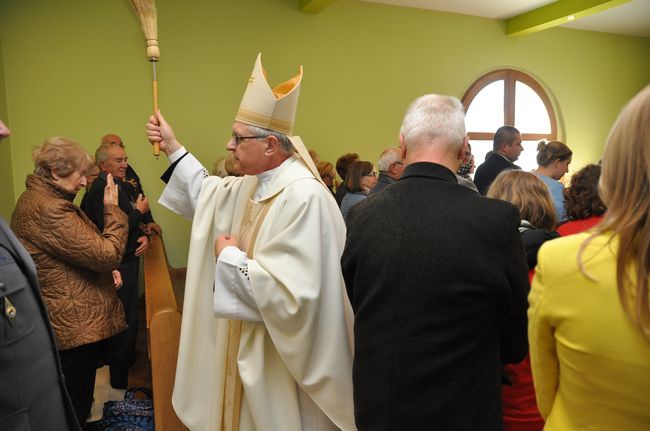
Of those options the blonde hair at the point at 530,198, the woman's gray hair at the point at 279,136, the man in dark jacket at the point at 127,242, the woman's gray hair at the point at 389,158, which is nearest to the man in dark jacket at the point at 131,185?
the man in dark jacket at the point at 127,242

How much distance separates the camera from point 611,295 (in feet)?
2.49

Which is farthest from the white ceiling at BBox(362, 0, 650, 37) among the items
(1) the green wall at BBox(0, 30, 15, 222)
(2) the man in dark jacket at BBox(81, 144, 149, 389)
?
(1) the green wall at BBox(0, 30, 15, 222)

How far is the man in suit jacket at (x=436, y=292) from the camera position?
1168 mm

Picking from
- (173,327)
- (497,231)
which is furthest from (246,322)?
(497,231)

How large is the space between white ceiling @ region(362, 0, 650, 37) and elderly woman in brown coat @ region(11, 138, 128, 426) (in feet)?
15.3

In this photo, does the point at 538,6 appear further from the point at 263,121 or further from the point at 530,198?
the point at 263,121

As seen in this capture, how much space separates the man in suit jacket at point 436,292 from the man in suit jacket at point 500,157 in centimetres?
323

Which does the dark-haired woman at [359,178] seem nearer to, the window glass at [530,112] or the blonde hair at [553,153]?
the blonde hair at [553,153]

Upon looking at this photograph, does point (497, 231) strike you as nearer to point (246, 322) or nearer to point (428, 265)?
point (428, 265)

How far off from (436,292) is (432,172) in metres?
0.30

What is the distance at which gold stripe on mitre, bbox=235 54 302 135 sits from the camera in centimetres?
181

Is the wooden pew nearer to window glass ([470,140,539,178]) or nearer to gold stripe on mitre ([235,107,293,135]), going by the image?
gold stripe on mitre ([235,107,293,135])

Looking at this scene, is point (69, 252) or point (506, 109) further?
point (506, 109)

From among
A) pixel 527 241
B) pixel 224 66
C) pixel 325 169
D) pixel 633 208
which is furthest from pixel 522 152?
pixel 633 208
